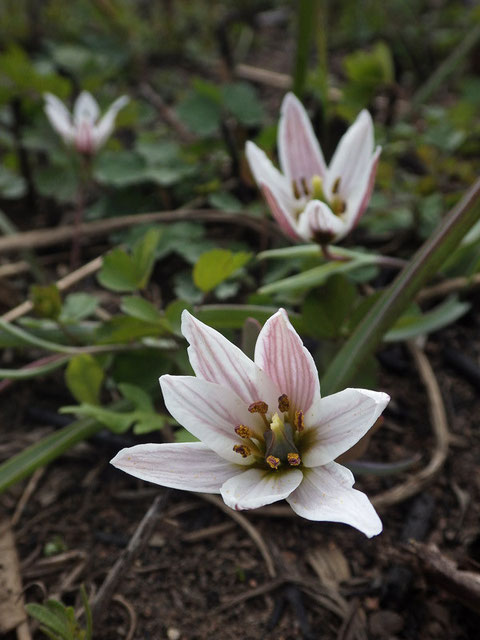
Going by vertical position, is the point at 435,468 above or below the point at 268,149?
below

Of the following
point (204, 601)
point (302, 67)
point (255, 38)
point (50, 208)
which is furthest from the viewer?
point (255, 38)

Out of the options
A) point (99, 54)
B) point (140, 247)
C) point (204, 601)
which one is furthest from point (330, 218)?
point (99, 54)

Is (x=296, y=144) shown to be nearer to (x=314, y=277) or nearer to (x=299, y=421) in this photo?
(x=314, y=277)

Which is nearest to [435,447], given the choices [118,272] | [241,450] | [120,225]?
[241,450]

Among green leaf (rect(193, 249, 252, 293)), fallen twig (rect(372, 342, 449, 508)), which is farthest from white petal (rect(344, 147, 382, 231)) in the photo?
fallen twig (rect(372, 342, 449, 508))

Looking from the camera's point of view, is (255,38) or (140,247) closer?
(140,247)

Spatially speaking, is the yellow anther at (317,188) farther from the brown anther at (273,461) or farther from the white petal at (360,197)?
the brown anther at (273,461)

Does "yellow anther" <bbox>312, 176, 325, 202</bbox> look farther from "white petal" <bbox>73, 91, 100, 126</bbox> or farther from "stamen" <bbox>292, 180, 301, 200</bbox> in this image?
"white petal" <bbox>73, 91, 100, 126</bbox>

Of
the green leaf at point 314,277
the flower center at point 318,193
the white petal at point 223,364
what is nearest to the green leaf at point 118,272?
the green leaf at point 314,277

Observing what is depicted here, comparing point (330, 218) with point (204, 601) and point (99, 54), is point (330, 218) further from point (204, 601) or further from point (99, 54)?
point (99, 54)
